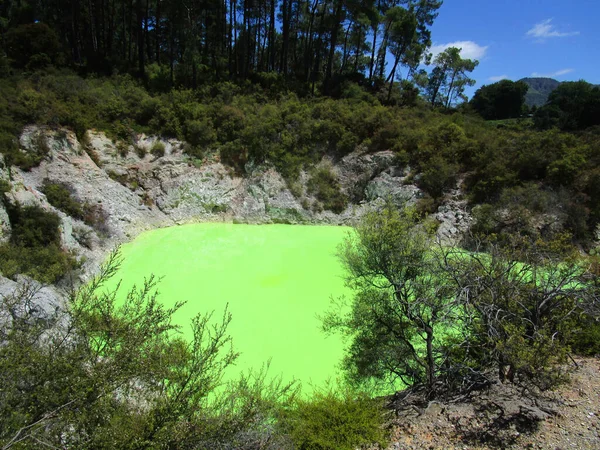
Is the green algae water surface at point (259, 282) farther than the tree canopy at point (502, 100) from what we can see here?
No

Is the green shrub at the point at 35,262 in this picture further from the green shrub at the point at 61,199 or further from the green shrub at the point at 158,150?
the green shrub at the point at 158,150

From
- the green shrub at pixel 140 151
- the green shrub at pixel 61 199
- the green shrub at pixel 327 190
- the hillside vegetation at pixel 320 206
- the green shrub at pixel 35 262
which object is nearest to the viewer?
the hillside vegetation at pixel 320 206

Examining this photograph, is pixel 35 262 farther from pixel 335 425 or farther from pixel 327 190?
pixel 327 190

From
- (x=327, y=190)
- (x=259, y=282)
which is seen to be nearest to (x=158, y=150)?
(x=327, y=190)

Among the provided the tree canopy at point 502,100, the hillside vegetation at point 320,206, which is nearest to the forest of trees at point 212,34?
the hillside vegetation at point 320,206

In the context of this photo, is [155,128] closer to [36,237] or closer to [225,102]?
[225,102]

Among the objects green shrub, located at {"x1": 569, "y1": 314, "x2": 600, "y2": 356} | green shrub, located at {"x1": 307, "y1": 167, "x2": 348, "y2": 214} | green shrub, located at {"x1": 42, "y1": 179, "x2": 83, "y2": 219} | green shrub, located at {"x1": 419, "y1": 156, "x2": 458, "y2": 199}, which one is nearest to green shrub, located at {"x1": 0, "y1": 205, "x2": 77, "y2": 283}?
green shrub, located at {"x1": 42, "y1": 179, "x2": 83, "y2": 219}
